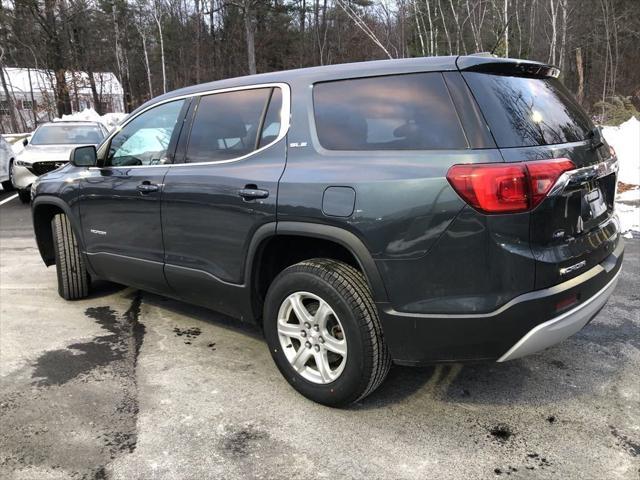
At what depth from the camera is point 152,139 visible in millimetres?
3973

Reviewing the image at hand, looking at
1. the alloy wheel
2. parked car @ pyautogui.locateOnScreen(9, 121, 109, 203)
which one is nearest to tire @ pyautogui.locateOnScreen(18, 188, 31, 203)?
parked car @ pyautogui.locateOnScreen(9, 121, 109, 203)

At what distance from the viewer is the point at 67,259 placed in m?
4.77

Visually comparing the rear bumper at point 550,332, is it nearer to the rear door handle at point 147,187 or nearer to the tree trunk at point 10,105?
the rear door handle at point 147,187

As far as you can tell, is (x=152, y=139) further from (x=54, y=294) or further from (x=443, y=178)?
(x=443, y=178)

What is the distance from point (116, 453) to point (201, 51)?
4009cm

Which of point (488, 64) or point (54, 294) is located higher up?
point (488, 64)

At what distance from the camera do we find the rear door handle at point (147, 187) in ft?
12.0

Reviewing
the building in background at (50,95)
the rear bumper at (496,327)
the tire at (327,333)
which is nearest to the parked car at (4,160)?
the tire at (327,333)

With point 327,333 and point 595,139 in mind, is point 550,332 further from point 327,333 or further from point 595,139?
point 595,139

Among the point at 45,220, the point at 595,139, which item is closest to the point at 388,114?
the point at 595,139

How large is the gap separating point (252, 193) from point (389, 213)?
897mm

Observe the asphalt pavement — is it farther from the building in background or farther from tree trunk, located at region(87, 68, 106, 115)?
tree trunk, located at region(87, 68, 106, 115)

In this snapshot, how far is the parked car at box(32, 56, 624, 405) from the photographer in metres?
2.36

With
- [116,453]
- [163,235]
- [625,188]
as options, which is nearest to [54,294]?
[163,235]
